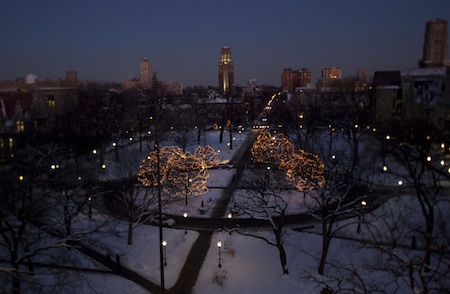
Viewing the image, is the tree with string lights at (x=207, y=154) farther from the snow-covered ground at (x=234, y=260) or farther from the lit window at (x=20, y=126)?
the lit window at (x=20, y=126)

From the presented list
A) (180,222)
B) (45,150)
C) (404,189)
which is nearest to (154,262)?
(180,222)

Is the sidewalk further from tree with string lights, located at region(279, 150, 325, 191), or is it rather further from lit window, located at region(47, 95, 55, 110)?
lit window, located at region(47, 95, 55, 110)

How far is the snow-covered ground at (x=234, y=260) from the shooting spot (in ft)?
52.0

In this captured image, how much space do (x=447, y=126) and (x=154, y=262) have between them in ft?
90.1

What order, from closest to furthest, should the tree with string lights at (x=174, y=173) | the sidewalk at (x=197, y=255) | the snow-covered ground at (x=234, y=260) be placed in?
1. the snow-covered ground at (x=234, y=260)
2. the sidewalk at (x=197, y=255)
3. the tree with string lights at (x=174, y=173)

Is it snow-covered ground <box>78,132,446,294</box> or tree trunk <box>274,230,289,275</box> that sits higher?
tree trunk <box>274,230,289,275</box>

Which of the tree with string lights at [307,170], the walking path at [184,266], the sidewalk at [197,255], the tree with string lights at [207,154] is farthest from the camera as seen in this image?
the tree with string lights at [207,154]

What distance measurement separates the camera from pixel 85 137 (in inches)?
1304

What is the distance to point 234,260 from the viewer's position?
59.5ft

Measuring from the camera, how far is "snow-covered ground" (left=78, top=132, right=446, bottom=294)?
15.8 metres

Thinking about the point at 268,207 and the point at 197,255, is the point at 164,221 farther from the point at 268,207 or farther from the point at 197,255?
the point at 268,207

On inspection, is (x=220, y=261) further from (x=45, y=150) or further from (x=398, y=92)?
(x=398, y=92)

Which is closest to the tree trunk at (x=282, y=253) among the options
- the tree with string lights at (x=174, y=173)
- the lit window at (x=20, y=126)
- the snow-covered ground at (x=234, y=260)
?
the snow-covered ground at (x=234, y=260)

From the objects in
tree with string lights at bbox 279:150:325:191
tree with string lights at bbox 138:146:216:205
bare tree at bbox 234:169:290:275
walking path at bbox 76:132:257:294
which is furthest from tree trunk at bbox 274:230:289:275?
tree with string lights at bbox 138:146:216:205
